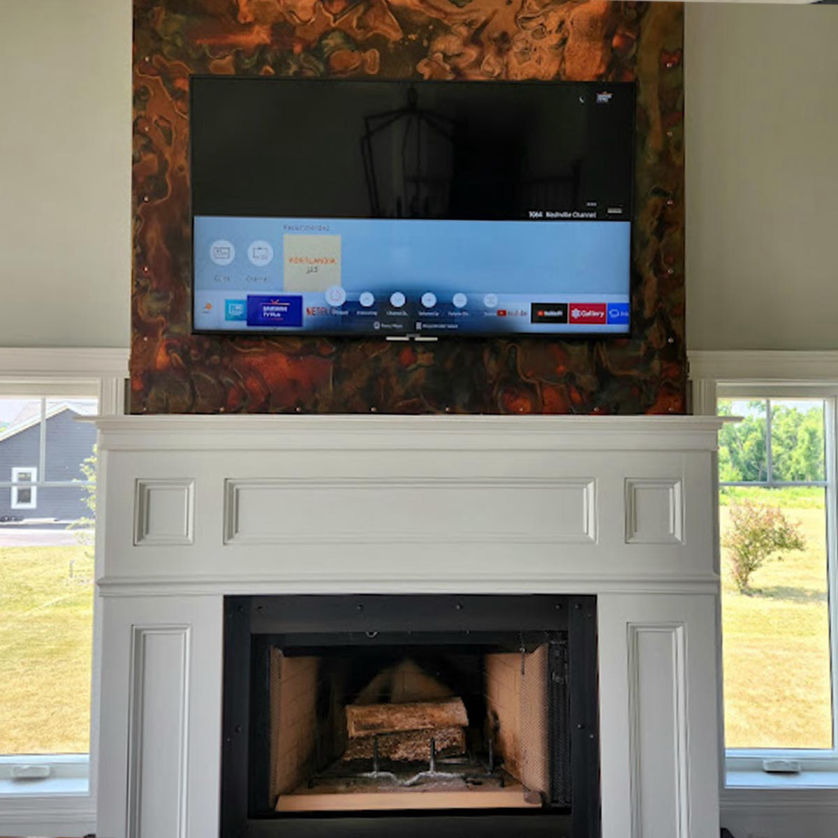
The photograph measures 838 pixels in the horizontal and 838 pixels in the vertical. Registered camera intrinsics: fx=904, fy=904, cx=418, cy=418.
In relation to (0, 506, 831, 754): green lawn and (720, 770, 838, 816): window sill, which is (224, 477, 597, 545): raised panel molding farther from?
(720, 770, 838, 816): window sill

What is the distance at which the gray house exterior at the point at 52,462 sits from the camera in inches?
122

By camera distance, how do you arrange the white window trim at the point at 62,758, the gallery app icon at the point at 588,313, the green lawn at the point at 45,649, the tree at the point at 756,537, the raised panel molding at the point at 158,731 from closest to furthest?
the raised panel molding at the point at 158,731, the gallery app icon at the point at 588,313, the white window trim at the point at 62,758, the green lawn at the point at 45,649, the tree at the point at 756,537

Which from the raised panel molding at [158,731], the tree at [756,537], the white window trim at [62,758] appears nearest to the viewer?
the raised panel molding at [158,731]

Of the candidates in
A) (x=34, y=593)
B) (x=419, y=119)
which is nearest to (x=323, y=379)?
(x=419, y=119)

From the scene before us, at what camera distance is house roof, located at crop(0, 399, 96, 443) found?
3.09 meters

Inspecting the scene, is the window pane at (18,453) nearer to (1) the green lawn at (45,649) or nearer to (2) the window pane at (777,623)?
(1) the green lawn at (45,649)

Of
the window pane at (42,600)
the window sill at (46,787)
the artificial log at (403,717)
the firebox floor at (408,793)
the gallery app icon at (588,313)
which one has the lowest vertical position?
the window sill at (46,787)

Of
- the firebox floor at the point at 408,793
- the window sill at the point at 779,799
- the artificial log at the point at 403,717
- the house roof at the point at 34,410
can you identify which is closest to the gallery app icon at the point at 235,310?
the house roof at the point at 34,410

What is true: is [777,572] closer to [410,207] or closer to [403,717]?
[403,717]

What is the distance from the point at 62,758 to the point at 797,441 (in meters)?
2.75

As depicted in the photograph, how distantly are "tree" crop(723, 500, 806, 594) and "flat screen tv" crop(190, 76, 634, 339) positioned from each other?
911 millimetres

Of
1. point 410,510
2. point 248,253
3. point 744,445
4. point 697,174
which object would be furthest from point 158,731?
point 697,174

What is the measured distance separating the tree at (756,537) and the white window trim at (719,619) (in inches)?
7.6

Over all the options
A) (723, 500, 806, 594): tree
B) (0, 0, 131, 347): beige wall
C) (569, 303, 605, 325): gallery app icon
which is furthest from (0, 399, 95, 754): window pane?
(723, 500, 806, 594): tree
